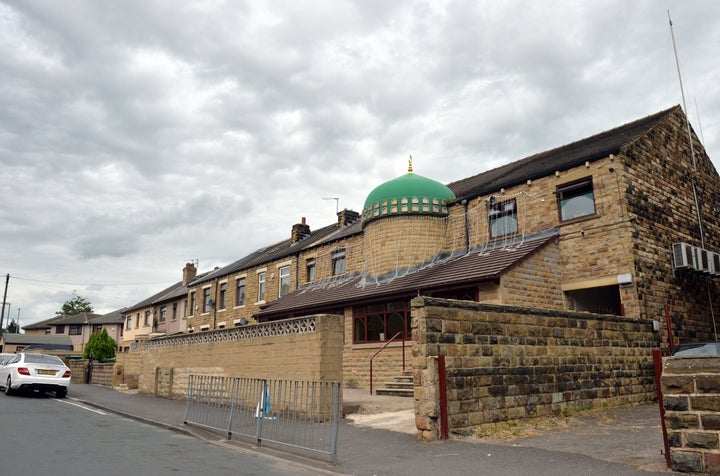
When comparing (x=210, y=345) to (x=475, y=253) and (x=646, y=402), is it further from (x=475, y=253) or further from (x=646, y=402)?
(x=646, y=402)

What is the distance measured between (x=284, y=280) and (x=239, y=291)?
14.9ft

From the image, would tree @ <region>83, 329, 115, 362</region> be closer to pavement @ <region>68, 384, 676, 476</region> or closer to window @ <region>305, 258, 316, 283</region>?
window @ <region>305, 258, 316, 283</region>

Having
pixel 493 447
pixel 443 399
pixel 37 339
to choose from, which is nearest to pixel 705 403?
pixel 493 447

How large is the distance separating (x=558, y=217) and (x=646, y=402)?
19.4 ft

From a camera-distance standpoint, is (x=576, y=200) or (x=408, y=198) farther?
(x=408, y=198)

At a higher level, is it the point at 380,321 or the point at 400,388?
the point at 380,321

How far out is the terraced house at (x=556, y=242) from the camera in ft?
51.5

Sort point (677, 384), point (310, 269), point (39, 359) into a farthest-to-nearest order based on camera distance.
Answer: point (310, 269), point (39, 359), point (677, 384)

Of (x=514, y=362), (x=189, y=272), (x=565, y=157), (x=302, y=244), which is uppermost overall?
(x=189, y=272)

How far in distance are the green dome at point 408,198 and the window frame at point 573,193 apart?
446 centimetres

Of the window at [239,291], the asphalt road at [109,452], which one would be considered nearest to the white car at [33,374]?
the asphalt road at [109,452]

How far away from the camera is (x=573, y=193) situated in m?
17.0

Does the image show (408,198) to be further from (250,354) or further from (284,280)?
(284,280)

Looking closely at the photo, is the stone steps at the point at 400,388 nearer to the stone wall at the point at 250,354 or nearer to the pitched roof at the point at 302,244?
the stone wall at the point at 250,354
